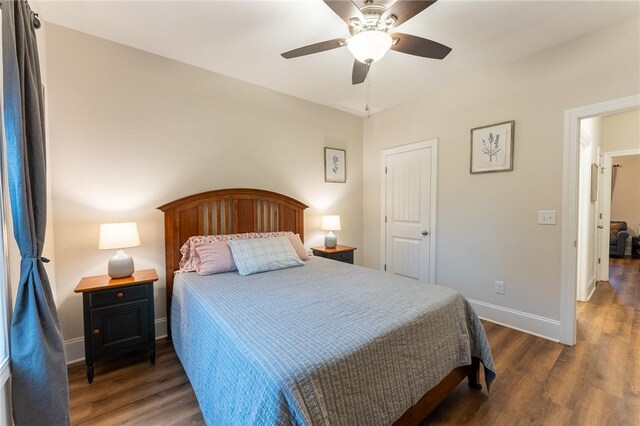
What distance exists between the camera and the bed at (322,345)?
1.07 m

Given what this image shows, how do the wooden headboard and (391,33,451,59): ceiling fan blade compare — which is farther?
the wooden headboard

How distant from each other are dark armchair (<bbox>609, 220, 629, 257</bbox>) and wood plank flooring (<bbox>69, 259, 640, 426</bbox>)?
15.7 ft

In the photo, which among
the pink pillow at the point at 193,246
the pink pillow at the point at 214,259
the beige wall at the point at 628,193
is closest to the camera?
the pink pillow at the point at 214,259

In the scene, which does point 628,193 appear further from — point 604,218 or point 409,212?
point 409,212

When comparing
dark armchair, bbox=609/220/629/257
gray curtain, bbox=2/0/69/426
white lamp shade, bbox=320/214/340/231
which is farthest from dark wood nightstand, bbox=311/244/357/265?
dark armchair, bbox=609/220/629/257

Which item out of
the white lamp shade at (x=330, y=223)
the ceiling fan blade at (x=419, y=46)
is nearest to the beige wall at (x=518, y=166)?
the white lamp shade at (x=330, y=223)

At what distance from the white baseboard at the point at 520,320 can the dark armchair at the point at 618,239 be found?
545cm

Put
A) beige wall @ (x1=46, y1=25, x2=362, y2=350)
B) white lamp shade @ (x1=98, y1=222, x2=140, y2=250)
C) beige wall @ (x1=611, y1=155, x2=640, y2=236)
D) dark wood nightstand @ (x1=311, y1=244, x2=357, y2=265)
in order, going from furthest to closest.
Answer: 1. beige wall @ (x1=611, y1=155, x2=640, y2=236)
2. dark wood nightstand @ (x1=311, y1=244, x2=357, y2=265)
3. beige wall @ (x1=46, y1=25, x2=362, y2=350)
4. white lamp shade @ (x1=98, y1=222, x2=140, y2=250)

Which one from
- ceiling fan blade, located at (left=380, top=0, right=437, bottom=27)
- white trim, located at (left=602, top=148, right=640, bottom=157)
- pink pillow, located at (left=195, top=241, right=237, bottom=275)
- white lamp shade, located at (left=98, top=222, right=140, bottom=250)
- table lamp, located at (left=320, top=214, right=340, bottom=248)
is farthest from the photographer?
white trim, located at (left=602, top=148, right=640, bottom=157)

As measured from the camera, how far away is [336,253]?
11.5 feet

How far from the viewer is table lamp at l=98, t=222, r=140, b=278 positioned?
6.97ft

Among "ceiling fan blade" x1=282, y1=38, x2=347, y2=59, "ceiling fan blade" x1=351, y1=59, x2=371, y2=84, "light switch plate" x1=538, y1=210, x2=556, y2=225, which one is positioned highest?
"ceiling fan blade" x1=282, y1=38, x2=347, y2=59

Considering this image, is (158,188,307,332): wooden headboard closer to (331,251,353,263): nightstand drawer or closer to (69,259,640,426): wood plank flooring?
(331,251,353,263): nightstand drawer

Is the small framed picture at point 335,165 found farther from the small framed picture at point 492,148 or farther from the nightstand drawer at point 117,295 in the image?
the nightstand drawer at point 117,295
